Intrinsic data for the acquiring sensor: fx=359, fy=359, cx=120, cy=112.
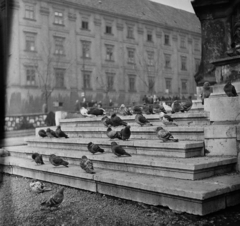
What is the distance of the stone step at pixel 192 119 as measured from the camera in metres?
7.34

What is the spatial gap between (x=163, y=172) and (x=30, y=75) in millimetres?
30430

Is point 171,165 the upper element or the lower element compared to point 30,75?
lower

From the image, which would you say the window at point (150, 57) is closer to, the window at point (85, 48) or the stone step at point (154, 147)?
the window at point (85, 48)

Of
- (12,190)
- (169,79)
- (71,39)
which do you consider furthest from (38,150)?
(169,79)

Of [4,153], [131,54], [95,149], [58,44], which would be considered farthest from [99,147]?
[131,54]

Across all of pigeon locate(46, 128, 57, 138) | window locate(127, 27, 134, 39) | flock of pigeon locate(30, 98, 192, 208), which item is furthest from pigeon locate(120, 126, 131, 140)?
window locate(127, 27, 134, 39)

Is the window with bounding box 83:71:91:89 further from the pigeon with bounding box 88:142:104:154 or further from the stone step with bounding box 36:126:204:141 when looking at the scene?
the pigeon with bounding box 88:142:104:154

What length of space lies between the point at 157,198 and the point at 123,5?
30367mm

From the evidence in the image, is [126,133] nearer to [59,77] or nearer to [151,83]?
[59,77]

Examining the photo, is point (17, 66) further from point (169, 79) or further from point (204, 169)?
point (204, 169)

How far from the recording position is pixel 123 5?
110ft

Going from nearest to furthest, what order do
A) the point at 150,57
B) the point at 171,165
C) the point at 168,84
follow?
the point at 171,165 < the point at 150,57 < the point at 168,84

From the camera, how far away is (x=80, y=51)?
33.5 meters

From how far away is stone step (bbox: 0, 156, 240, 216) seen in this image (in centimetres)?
476
